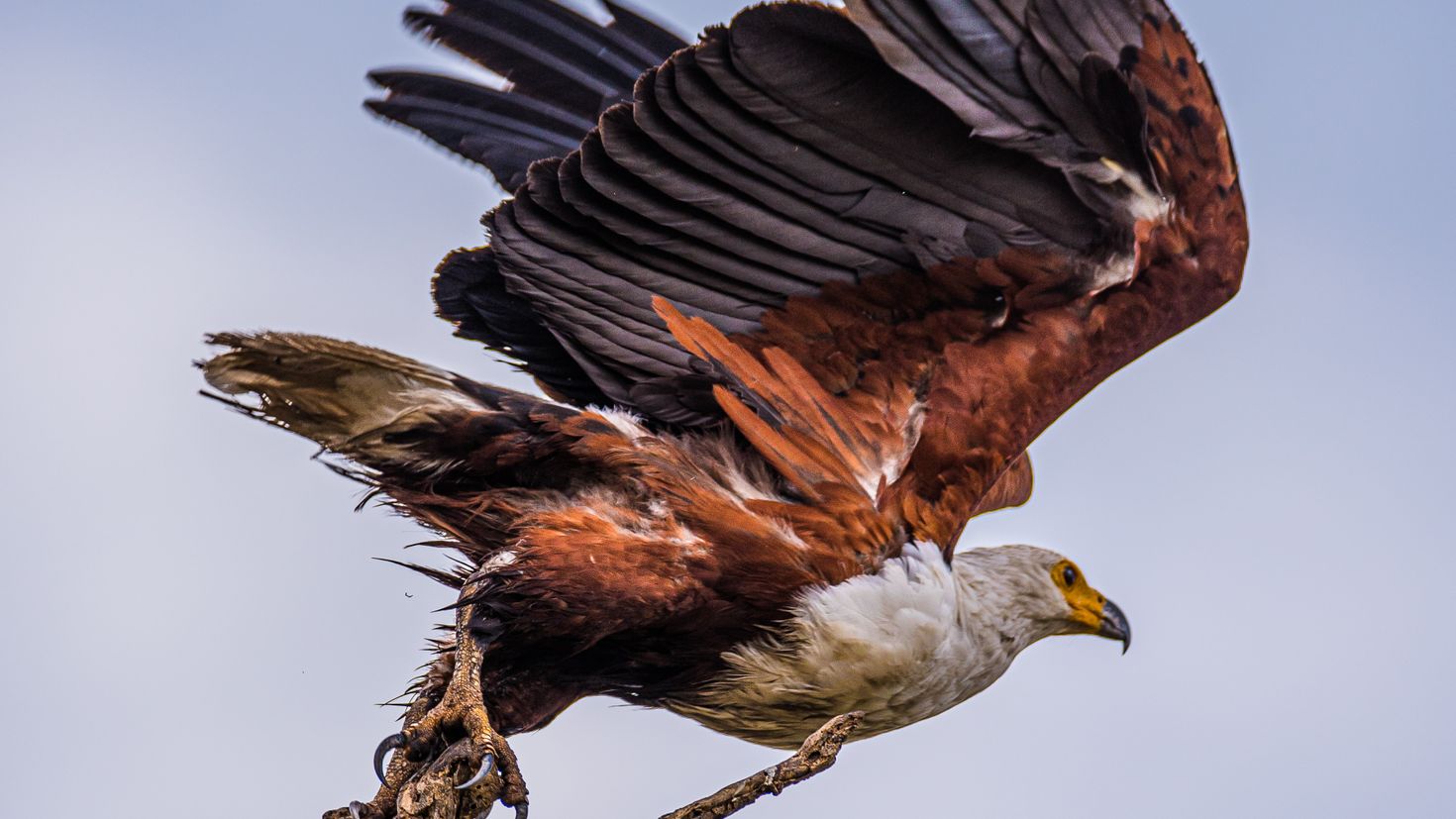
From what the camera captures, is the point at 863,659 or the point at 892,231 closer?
the point at 863,659

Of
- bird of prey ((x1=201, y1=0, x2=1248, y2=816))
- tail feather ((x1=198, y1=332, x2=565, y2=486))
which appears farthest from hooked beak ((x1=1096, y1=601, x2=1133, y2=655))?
tail feather ((x1=198, y1=332, x2=565, y2=486))

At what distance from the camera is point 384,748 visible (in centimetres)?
445

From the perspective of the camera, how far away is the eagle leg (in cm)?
423

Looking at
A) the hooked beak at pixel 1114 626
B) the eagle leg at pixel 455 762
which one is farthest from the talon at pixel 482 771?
the hooked beak at pixel 1114 626

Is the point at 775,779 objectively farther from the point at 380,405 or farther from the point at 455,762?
the point at 380,405

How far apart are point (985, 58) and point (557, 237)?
124 centimetres

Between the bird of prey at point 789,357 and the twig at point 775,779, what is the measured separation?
649mm

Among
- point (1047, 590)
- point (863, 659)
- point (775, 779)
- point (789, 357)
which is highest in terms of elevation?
point (789, 357)

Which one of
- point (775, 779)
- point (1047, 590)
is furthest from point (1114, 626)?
point (775, 779)

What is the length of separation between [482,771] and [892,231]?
176cm

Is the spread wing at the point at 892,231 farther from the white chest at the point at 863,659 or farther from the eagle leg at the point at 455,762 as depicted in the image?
the eagle leg at the point at 455,762

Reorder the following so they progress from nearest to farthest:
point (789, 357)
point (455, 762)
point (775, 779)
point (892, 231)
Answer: point (775, 779) < point (455, 762) < point (892, 231) < point (789, 357)

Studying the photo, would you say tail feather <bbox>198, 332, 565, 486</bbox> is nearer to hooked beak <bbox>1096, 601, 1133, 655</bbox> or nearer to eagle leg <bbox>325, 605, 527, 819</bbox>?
eagle leg <bbox>325, 605, 527, 819</bbox>

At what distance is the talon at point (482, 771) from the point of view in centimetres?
425
